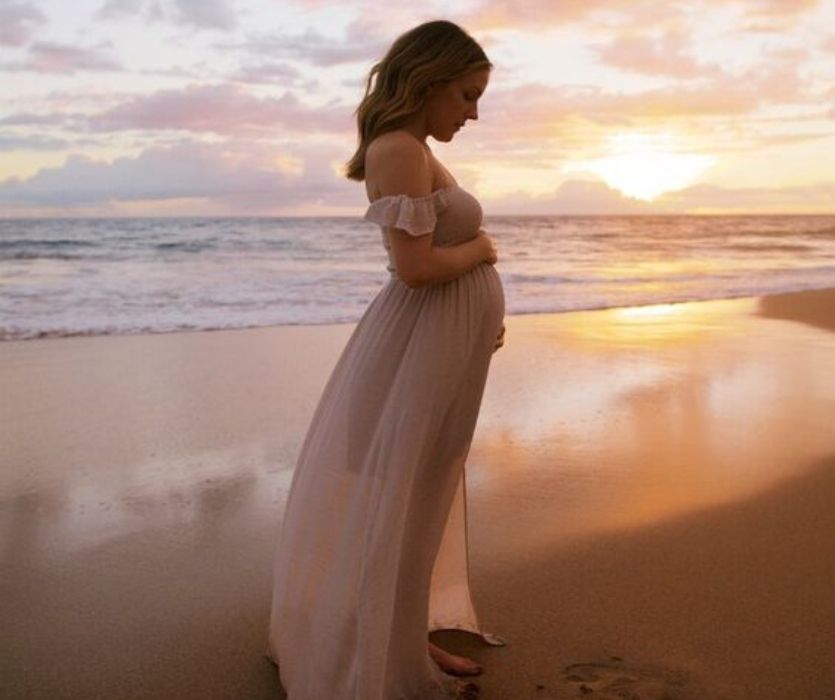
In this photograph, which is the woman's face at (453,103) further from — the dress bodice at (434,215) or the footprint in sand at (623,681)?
the footprint in sand at (623,681)

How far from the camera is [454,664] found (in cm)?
304

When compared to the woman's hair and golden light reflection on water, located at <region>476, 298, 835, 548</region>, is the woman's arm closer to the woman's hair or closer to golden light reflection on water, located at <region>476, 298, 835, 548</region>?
the woman's hair

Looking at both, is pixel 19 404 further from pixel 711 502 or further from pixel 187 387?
pixel 711 502

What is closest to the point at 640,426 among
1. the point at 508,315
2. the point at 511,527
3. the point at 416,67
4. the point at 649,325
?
the point at 511,527

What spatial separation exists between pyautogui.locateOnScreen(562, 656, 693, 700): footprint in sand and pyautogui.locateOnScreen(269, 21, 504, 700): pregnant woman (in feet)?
1.20

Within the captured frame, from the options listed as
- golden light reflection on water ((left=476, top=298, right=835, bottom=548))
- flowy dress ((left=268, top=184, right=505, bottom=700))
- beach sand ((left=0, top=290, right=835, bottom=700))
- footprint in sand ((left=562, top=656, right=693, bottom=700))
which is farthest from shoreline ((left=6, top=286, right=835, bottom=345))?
footprint in sand ((left=562, top=656, right=693, bottom=700))

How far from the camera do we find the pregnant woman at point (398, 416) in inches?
96.3

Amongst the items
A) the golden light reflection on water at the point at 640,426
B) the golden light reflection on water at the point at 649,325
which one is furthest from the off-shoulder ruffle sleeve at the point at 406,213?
the golden light reflection on water at the point at 649,325

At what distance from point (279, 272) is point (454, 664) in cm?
1820

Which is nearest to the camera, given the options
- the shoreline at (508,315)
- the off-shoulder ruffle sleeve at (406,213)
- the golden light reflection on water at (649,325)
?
the off-shoulder ruffle sleeve at (406,213)

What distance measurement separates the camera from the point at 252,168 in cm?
3859

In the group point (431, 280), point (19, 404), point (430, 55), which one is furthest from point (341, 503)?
point (19, 404)

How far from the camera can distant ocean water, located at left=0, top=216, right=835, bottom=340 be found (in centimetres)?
1254

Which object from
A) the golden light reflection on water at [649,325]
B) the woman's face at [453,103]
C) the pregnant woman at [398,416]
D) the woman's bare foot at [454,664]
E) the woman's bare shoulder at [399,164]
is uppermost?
the woman's face at [453,103]
